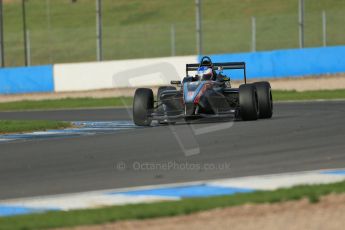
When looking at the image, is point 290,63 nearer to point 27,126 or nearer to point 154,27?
point 27,126

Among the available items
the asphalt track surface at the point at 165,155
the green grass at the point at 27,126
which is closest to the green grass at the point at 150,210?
the asphalt track surface at the point at 165,155

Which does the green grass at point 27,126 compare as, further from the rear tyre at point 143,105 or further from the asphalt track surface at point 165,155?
the asphalt track surface at point 165,155

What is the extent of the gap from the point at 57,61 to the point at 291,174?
42.1 meters

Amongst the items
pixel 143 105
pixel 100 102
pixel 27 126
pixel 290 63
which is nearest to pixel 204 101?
pixel 143 105

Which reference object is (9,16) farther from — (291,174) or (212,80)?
(291,174)

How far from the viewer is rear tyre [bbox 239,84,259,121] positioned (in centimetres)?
1742

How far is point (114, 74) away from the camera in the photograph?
3534 centimetres

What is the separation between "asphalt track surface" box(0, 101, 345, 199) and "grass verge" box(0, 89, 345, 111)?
9104mm

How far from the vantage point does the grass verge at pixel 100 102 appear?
27.4m

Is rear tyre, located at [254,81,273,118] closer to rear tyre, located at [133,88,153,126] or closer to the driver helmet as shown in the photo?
the driver helmet

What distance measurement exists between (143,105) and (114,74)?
17.4 metres

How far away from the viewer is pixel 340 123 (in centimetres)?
1667

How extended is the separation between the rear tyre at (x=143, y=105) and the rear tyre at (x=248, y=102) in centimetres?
171

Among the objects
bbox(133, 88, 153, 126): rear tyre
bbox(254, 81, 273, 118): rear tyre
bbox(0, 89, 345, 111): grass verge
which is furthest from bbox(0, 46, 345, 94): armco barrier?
bbox(133, 88, 153, 126): rear tyre
